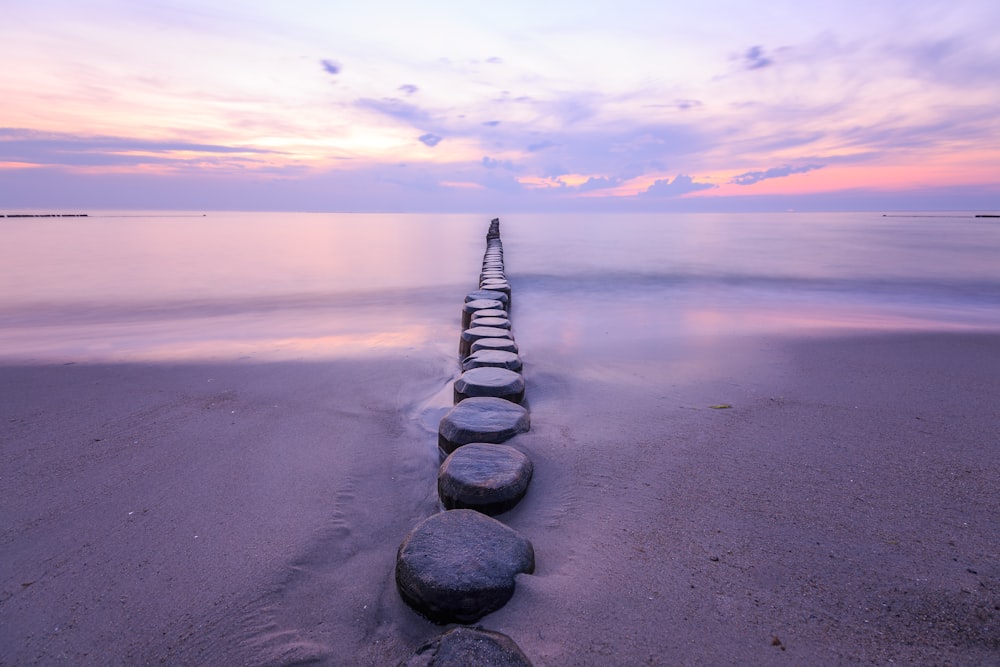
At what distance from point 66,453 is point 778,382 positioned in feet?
14.7

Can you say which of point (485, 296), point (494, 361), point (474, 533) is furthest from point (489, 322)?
point (474, 533)

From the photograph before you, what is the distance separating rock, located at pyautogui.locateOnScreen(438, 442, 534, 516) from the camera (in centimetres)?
212

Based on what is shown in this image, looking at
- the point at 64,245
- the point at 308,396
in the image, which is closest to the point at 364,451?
the point at 308,396

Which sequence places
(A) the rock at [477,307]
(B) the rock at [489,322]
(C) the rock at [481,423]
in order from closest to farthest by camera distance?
(C) the rock at [481,423]
(B) the rock at [489,322]
(A) the rock at [477,307]

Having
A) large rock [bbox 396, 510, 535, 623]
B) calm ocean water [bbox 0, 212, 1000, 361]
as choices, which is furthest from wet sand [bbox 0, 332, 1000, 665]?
calm ocean water [bbox 0, 212, 1000, 361]

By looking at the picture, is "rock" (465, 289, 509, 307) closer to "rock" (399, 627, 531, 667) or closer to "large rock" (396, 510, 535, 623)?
"large rock" (396, 510, 535, 623)

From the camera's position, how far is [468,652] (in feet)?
4.25

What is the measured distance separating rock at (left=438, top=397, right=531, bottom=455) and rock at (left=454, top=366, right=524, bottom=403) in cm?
15

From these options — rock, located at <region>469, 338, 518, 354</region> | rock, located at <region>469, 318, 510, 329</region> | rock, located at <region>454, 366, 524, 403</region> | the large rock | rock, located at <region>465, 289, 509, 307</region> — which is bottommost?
the large rock

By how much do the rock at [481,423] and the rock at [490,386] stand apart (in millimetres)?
150

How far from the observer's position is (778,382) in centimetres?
381

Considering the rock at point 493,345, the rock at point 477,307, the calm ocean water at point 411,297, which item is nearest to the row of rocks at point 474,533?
the rock at point 493,345

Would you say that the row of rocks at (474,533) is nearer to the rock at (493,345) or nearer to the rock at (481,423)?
the rock at (481,423)

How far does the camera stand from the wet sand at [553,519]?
156cm
